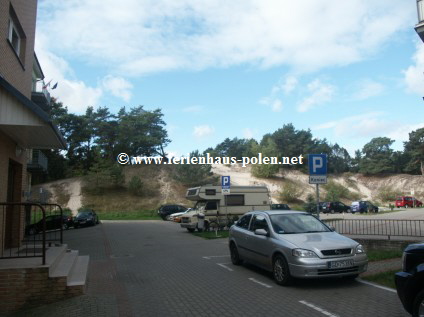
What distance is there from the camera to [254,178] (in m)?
70.9

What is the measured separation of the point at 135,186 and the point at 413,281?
Answer: 2077 inches

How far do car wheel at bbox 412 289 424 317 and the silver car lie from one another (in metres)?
2.72

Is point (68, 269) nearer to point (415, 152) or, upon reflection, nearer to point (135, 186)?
point (135, 186)

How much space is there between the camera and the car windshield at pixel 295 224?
358 inches

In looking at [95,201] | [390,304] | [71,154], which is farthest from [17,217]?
[71,154]

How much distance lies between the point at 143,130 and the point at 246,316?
2485 inches

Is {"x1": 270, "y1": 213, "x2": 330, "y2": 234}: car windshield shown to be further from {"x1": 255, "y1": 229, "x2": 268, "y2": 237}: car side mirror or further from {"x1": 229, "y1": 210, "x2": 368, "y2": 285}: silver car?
{"x1": 255, "y1": 229, "x2": 268, "y2": 237}: car side mirror

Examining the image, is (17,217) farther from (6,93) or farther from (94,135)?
(94,135)

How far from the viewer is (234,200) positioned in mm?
25141

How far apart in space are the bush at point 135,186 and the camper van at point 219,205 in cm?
3170

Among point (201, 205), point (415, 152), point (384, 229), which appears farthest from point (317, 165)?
point (415, 152)

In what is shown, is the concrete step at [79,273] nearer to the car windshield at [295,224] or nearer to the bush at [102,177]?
the car windshield at [295,224]

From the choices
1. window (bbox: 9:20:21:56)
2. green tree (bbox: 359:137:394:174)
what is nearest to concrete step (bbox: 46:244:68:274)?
window (bbox: 9:20:21:56)

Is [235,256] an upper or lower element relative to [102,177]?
lower
